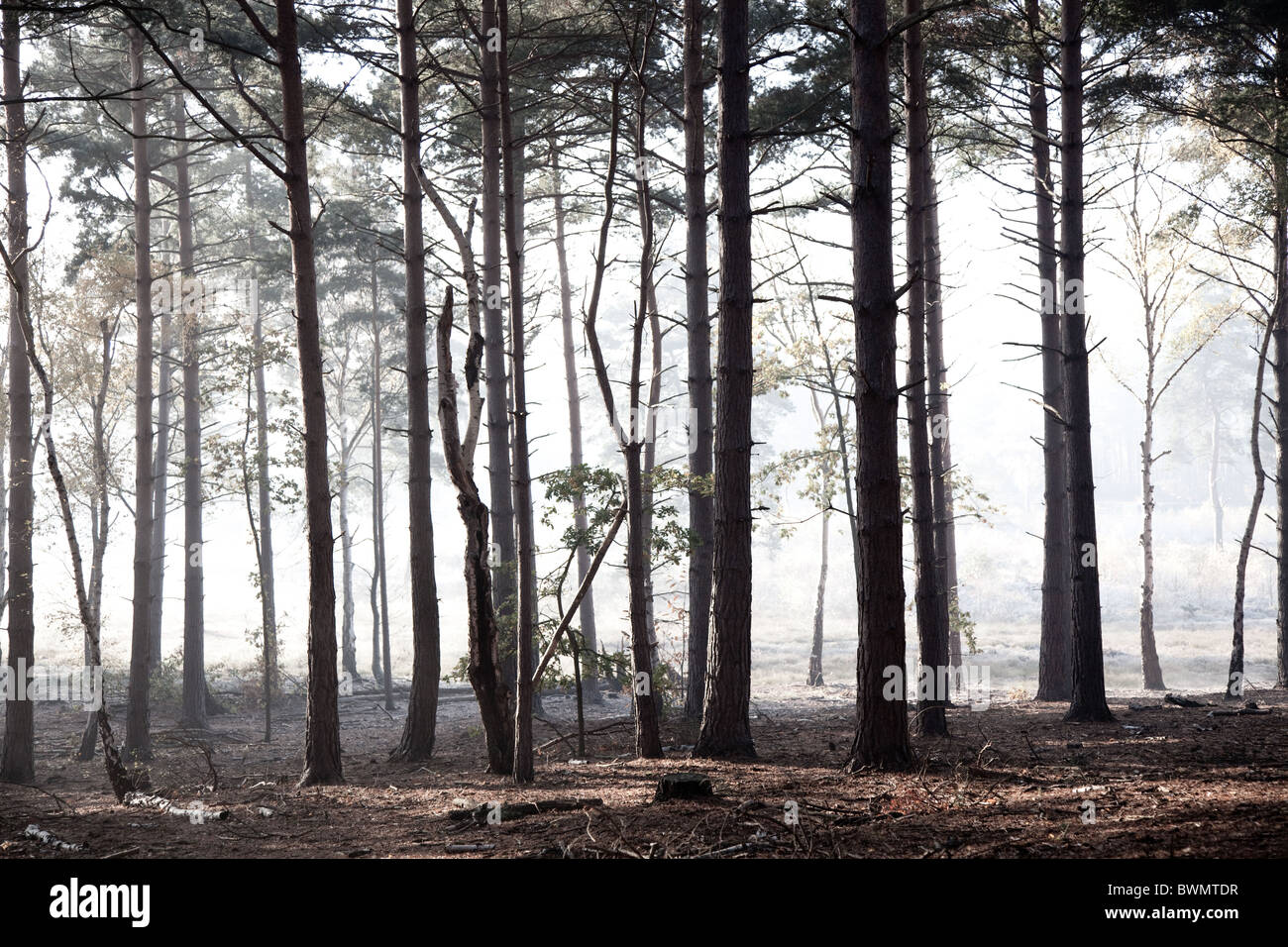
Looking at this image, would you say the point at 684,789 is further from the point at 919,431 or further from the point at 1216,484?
the point at 1216,484

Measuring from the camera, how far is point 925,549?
1084cm

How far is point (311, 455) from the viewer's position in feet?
29.6

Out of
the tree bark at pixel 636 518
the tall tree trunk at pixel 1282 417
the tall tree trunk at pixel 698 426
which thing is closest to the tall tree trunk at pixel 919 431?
the tall tree trunk at pixel 698 426

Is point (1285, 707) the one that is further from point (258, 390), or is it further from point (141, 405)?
point (258, 390)

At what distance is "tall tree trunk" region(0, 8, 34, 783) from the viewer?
1145cm

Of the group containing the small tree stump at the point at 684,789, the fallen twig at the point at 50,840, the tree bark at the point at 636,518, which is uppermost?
the tree bark at the point at 636,518

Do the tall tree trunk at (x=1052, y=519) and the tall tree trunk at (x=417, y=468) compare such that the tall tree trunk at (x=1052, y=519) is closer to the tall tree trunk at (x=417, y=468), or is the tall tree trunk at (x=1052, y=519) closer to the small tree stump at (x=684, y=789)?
the tall tree trunk at (x=417, y=468)

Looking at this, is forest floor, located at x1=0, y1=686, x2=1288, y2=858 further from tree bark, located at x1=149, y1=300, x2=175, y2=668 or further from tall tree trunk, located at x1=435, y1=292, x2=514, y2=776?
tree bark, located at x1=149, y1=300, x2=175, y2=668

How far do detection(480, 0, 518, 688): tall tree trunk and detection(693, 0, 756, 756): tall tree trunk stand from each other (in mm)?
3775

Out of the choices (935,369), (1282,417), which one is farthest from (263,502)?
(1282,417)

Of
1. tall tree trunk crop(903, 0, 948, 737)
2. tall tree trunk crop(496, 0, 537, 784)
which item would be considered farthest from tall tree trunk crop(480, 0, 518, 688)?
tall tree trunk crop(903, 0, 948, 737)

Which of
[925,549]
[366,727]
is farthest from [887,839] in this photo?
[366,727]

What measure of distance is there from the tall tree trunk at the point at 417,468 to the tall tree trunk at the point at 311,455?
1.97 metres

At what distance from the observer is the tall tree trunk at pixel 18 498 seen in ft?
37.6
